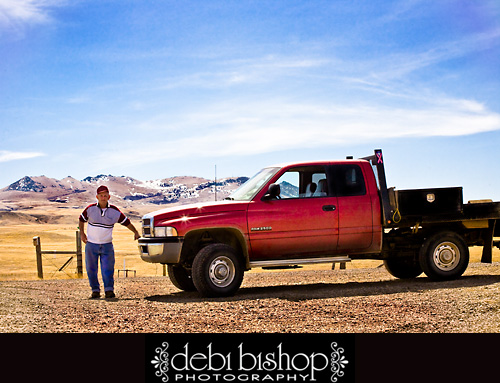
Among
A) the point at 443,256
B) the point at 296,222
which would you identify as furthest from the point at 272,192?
the point at 443,256

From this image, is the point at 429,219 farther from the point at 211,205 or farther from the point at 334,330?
the point at 334,330

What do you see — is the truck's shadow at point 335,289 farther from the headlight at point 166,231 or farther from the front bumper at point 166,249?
the headlight at point 166,231

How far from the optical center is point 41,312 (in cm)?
952

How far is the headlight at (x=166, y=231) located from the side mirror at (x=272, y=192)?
1728 millimetres

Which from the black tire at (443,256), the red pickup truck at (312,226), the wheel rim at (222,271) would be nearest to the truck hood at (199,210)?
the red pickup truck at (312,226)

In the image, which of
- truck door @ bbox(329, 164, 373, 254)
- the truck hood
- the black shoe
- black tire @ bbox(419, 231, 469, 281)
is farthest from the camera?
black tire @ bbox(419, 231, 469, 281)

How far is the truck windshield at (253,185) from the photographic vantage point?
11.3 metres

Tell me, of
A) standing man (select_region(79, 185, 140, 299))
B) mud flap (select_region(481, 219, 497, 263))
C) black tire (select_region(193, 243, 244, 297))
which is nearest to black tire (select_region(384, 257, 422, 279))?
mud flap (select_region(481, 219, 497, 263))

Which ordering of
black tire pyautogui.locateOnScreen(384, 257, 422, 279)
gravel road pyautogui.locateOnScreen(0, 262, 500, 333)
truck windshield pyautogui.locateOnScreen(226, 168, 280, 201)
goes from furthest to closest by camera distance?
black tire pyautogui.locateOnScreen(384, 257, 422, 279) < truck windshield pyautogui.locateOnScreen(226, 168, 280, 201) < gravel road pyautogui.locateOnScreen(0, 262, 500, 333)

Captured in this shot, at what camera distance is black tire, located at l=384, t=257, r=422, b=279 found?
13734 mm

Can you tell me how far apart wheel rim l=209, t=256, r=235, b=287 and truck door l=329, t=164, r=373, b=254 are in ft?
7.25

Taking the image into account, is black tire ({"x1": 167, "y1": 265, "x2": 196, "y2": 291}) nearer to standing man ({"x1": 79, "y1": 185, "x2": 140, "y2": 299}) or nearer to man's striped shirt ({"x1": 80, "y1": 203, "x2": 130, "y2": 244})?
standing man ({"x1": 79, "y1": 185, "x2": 140, "y2": 299})
